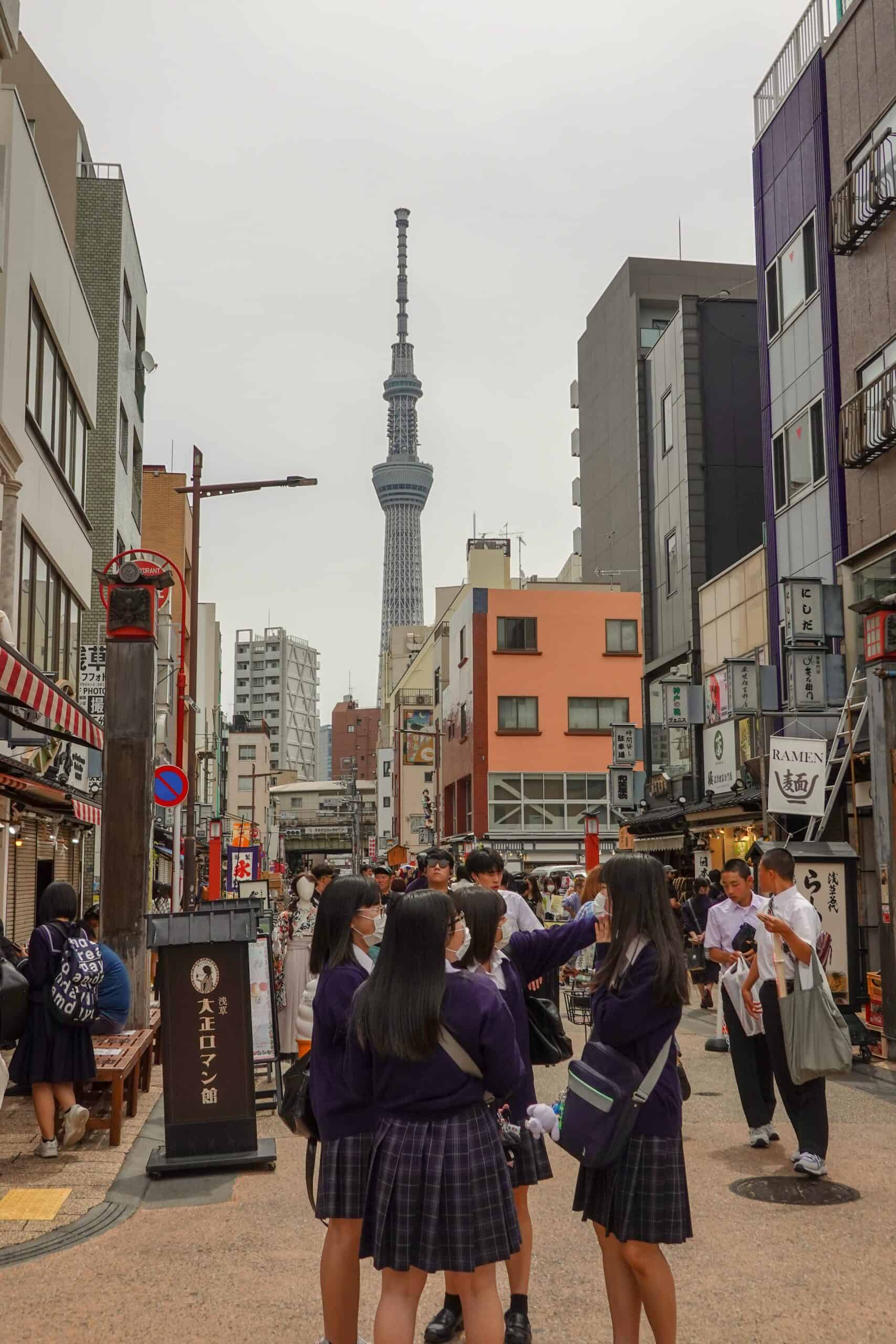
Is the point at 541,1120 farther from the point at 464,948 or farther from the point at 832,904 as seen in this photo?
the point at 832,904

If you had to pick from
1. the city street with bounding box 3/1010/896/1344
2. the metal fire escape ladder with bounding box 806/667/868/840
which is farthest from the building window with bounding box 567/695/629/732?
the city street with bounding box 3/1010/896/1344

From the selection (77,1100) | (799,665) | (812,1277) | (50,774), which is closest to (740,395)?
(799,665)

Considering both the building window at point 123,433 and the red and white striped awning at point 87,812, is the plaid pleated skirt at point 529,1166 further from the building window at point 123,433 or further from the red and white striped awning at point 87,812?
the building window at point 123,433

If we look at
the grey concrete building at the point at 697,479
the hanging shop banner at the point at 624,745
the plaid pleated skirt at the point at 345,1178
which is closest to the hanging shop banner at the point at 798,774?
the plaid pleated skirt at the point at 345,1178

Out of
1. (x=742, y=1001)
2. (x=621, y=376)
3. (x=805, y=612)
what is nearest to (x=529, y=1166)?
(x=742, y=1001)

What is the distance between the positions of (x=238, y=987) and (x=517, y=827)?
45.3 meters

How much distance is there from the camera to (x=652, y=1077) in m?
4.46

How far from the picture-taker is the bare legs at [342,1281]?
15.2ft

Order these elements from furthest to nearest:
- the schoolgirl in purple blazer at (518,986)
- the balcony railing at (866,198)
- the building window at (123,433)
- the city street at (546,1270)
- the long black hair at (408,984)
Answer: the building window at (123,433)
the balcony railing at (866,198)
the city street at (546,1270)
the schoolgirl in purple blazer at (518,986)
the long black hair at (408,984)

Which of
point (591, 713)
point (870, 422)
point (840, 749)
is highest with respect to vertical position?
point (870, 422)

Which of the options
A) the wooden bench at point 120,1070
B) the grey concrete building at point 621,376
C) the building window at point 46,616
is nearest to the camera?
the wooden bench at point 120,1070

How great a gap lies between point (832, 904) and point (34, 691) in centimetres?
857

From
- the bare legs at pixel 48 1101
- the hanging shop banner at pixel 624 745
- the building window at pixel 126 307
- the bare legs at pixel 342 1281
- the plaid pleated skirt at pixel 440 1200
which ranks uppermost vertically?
the building window at pixel 126 307

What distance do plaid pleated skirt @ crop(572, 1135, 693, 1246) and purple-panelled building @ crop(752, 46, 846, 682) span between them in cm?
1766
